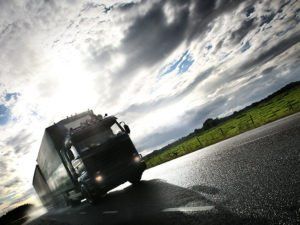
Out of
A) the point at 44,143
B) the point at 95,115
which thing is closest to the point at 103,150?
the point at 95,115

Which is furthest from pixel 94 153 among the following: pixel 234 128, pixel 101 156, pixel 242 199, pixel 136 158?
pixel 234 128

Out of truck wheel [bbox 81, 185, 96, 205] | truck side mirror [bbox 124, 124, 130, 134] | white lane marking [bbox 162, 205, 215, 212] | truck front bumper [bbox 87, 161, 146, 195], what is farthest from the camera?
truck side mirror [bbox 124, 124, 130, 134]

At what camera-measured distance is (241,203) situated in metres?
5.26

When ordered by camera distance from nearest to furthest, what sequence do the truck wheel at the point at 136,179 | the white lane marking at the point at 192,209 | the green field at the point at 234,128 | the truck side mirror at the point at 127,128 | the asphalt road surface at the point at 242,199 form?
the asphalt road surface at the point at 242,199, the white lane marking at the point at 192,209, the truck side mirror at the point at 127,128, the truck wheel at the point at 136,179, the green field at the point at 234,128

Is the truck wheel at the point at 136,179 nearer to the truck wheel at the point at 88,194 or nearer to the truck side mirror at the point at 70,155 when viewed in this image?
the truck wheel at the point at 88,194

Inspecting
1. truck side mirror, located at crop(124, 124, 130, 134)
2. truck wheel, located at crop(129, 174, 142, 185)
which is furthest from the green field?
truck side mirror, located at crop(124, 124, 130, 134)

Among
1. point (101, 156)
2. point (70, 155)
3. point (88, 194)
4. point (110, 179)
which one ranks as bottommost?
point (88, 194)

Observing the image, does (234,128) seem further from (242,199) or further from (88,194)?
(242,199)

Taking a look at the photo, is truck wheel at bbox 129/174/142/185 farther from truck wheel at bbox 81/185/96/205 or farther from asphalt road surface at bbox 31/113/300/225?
asphalt road surface at bbox 31/113/300/225

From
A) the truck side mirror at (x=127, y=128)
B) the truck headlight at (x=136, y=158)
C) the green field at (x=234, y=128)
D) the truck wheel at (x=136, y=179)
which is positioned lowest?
the green field at (x=234, y=128)

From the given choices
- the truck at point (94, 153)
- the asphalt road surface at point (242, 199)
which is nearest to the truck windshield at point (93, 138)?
the truck at point (94, 153)

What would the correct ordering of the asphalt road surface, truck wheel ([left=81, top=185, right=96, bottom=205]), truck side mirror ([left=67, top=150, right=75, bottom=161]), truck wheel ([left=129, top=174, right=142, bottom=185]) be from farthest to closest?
truck wheel ([left=129, top=174, right=142, bottom=185]) → truck side mirror ([left=67, top=150, right=75, bottom=161]) → truck wheel ([left=81, top=185, right=96, bottom=205]) → the asphalt road surface

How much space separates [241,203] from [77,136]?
8.96m

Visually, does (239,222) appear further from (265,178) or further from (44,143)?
(44,143)
